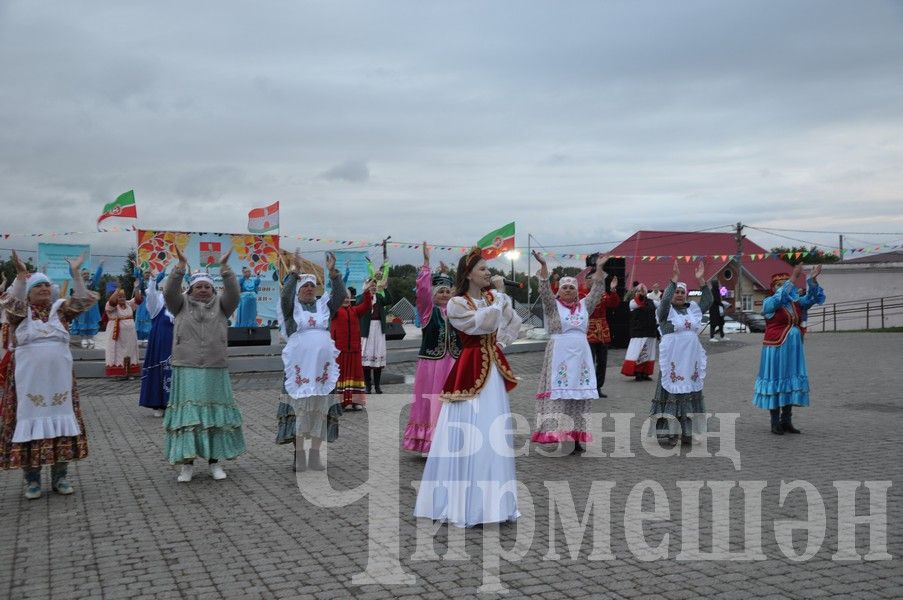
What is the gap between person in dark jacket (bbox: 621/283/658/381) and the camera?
1714 cm

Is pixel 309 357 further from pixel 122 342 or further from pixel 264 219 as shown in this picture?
pixel 264 219

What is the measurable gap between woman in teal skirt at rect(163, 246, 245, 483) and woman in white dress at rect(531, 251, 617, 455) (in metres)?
3.54

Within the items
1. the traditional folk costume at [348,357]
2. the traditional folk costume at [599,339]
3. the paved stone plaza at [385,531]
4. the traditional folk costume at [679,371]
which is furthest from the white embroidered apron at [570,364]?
the traditional folk costume at [599,339]

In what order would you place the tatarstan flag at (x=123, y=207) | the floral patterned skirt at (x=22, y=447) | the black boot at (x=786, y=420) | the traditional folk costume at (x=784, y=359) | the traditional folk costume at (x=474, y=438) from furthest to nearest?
the tatarstan flag at (x=123, y=207)
the black boot at (x=786, y=420)
the traditional folk costume at (x=784, y=359)
the floral patterned skirt at (x=22, y=447)
the traditional folk costume at (x=474, y=438)

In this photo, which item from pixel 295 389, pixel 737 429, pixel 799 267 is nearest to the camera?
pixel 295 389

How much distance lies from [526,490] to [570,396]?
7.04ft

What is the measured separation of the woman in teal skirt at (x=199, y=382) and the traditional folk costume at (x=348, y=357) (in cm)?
483

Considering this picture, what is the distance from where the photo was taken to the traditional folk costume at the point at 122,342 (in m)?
17.5

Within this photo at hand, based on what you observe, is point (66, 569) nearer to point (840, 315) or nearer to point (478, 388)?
point (478, 388)

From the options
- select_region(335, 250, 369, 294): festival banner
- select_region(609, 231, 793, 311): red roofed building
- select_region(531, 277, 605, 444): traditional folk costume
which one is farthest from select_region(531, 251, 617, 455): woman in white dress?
select_region(609, 231, 793, 311): red roofed building

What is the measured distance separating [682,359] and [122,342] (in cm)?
1300

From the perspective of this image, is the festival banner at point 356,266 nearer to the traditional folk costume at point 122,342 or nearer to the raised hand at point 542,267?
the traditional folk costume at point 122,342

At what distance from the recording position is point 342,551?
5.67 meters

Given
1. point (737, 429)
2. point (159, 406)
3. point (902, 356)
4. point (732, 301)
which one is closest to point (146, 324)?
point (159, 406)
